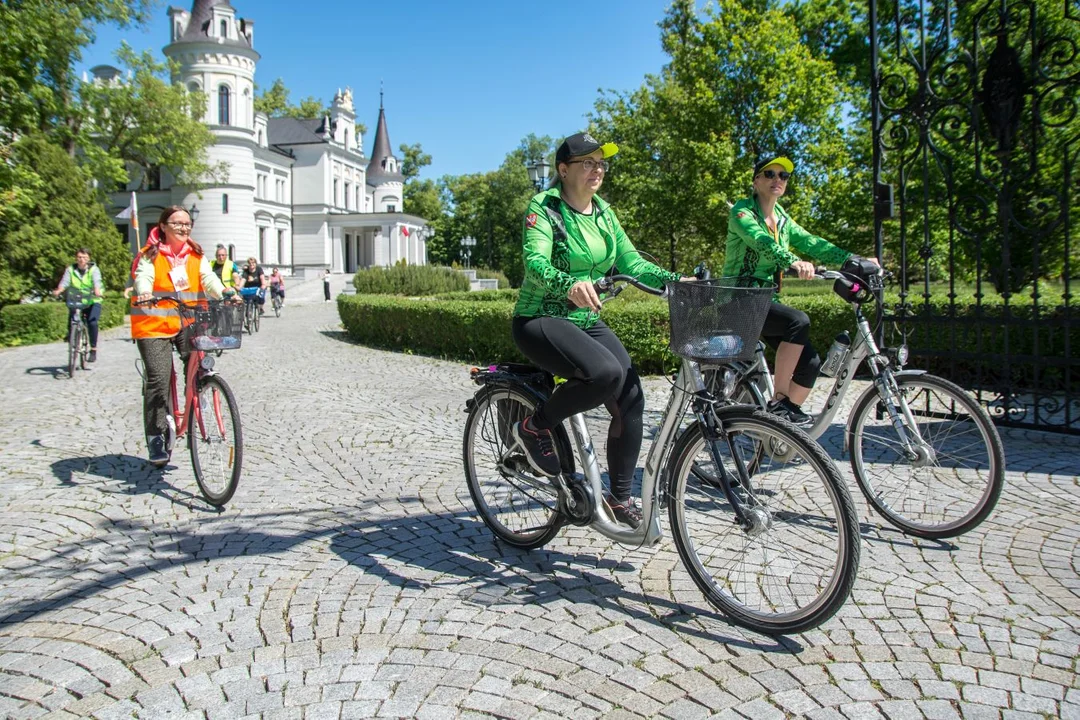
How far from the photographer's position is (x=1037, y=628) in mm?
3215

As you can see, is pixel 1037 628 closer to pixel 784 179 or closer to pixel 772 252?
pixel 772 252

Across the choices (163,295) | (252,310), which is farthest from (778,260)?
(252,310)

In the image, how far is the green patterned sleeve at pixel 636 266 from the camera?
3.62m

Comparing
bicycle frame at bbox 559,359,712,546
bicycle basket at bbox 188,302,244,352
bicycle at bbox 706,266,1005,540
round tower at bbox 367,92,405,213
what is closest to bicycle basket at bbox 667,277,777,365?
bicycle frame at bbox 559,359,712,546

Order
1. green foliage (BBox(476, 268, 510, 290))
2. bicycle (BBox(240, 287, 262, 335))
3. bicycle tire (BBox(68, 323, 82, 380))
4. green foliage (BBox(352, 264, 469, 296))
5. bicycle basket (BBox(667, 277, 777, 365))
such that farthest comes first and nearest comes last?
1. green foliage (BBox(476, 268, 510, 290))
2. green foliage (BBox(352, 264, 469, 296))
3. bicycle (BBox(240, 287, 262, 335))
4. bicycle tire (BBox(68, 323, 82, 380))
5. bicycle basket (BBox(667, 277, 777, 365))

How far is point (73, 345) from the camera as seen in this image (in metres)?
12.3

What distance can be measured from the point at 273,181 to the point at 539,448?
2656 inches

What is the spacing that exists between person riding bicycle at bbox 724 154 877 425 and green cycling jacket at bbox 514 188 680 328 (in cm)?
122

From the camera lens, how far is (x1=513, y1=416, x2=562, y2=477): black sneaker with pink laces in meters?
3.83

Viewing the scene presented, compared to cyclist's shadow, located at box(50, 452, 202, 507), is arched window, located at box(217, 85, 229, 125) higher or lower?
higher

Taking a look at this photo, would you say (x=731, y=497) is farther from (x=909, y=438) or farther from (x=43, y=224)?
(x=43, y=224)

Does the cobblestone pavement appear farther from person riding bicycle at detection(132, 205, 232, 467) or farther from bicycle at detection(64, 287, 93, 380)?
bicycle at detection(64, 287, 93, 380)

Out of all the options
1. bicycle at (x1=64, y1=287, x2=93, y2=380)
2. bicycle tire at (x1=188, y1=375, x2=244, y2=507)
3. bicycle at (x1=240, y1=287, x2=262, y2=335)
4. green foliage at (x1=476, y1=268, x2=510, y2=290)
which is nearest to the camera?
bicycle tire at (x1=188, y1=375, x2=244, y2=507)

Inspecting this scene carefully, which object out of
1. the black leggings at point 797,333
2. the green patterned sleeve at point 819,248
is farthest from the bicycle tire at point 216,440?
the green patterned sleeve at point 819,248
